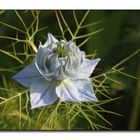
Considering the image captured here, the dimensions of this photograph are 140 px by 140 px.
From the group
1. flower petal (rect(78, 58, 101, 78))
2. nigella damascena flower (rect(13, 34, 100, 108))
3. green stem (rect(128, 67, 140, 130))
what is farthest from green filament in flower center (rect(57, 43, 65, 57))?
green stem (rect(128, 67, 140, 130))

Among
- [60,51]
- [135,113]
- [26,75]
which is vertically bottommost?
[135,113]

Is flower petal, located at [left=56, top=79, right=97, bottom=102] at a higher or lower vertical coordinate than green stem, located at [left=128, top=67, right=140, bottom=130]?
higher

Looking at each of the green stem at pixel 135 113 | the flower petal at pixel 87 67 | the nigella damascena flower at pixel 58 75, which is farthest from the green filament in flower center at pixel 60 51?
the green stem at pixel 135 113

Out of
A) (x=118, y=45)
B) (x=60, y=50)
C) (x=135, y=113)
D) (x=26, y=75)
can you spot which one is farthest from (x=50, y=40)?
(x=135, y=113)

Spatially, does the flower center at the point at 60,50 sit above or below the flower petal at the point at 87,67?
above

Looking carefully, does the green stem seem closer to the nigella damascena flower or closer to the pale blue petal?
the nigella damascena flower

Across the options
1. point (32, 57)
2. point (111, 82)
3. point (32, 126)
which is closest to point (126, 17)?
point (111, 82)

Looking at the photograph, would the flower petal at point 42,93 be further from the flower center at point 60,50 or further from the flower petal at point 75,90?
the flower center at point 60,50

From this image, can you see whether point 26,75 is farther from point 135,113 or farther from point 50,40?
point 135,113
